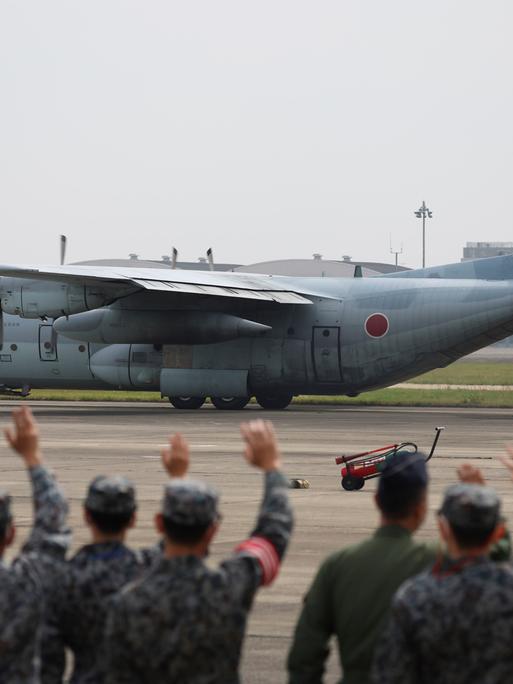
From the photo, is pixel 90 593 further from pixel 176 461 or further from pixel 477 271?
pixel 477 271

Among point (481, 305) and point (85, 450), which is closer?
point (85, 450)

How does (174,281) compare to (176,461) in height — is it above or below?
above

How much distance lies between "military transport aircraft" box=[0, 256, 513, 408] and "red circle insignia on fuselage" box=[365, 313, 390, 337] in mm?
28

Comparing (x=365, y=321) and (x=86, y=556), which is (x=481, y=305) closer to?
(x=365, y=321)

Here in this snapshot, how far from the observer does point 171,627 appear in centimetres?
500

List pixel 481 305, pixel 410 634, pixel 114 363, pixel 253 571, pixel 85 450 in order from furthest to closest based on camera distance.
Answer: pixel 114 363
pixel 481 305
pixel 85 450
pixel 253 571
pixel 410 634

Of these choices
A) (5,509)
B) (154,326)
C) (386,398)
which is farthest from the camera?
(386,398)

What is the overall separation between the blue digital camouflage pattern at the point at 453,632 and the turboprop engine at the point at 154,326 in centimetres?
3303

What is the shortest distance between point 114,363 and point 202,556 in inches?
1354

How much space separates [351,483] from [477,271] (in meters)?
20.2

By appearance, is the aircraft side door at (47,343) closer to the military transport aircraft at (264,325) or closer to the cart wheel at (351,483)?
the military transport aircraft at (264,325)

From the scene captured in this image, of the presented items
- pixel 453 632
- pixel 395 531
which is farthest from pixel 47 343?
pixel 453 632

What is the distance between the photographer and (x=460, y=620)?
4859 millimetres

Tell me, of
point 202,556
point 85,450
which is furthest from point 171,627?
point 85,450
